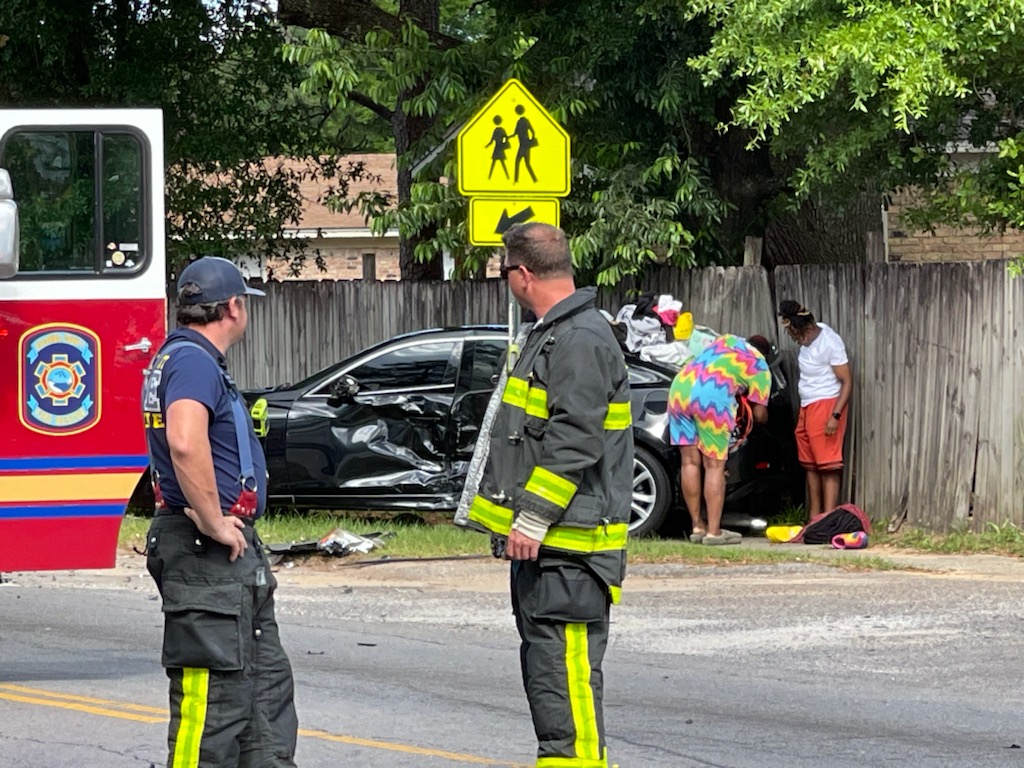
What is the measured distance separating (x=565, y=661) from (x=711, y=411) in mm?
8187

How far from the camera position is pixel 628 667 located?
359 inches

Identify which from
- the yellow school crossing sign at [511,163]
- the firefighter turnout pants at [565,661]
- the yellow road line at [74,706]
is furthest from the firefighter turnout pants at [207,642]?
the yellow school crossing sign at [511,163]

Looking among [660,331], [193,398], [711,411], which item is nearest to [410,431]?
[660,331]

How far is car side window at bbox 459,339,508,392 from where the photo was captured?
14.7 m

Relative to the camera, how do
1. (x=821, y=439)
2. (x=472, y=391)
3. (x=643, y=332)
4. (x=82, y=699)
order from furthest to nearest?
(x=643, y=332) < (x=472, y=391) < (x=821, y=439) < (x=82, y=699)

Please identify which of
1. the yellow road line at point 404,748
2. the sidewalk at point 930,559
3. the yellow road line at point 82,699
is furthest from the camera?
the sidewalk at point 930,559

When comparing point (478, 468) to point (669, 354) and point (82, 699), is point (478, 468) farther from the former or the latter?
point (669, 354)

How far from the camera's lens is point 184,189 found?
21.5 metres

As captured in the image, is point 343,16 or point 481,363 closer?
point 481,363

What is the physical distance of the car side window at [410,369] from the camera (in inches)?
583

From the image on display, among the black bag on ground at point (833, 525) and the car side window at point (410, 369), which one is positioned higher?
the car side window at point (410, 369)

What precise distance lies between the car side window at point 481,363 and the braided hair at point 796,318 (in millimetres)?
2243

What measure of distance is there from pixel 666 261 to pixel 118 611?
7577mm

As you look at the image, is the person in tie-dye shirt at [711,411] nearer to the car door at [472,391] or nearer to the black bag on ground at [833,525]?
the black bag on ground at [833,525]
